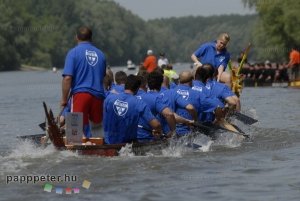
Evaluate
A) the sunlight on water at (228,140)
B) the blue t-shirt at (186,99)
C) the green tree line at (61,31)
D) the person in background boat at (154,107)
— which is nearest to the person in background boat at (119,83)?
the person in background boat at (154,107)

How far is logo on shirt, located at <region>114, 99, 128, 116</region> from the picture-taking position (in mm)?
12234

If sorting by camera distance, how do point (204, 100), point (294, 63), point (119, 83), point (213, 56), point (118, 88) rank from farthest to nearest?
1. point (294, 63)
2. point (213, 56)
3. point (204, 100)
4. point (119, 83)
5. point (118, 88)

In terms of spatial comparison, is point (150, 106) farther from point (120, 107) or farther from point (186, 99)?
point (186, 99)

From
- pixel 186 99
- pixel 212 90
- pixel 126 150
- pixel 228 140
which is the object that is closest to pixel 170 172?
pixel 126 150

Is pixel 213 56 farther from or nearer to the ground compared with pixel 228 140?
farther from the ground

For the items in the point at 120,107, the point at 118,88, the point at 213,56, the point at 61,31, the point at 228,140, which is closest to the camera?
the point at 120,107

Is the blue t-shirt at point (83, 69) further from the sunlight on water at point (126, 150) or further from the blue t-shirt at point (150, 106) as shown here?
the sunlight on water at point (126, 150)

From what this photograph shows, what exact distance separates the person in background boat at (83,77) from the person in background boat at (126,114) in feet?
1.39

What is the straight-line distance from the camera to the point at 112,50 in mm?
156625

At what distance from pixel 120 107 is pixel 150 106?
67 cm

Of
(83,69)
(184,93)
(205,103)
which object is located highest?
(83,69)

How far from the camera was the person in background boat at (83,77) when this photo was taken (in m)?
12.6

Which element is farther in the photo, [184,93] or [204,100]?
[204,100]

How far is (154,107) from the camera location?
505 inches
